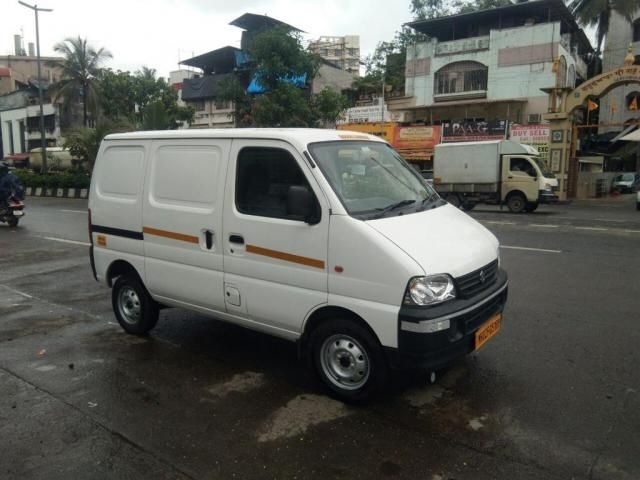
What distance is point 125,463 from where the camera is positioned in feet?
10.4

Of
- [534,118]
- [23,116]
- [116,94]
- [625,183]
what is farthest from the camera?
[23,116]

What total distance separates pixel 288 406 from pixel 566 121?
24.3m

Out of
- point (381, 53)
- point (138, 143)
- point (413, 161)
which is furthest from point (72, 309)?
point (381, 53)

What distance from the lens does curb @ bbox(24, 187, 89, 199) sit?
27.4m

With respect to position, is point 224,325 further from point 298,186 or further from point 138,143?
point 298,186

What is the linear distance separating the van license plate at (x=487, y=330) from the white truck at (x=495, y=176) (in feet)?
49.7

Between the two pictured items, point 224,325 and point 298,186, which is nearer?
point 298,186

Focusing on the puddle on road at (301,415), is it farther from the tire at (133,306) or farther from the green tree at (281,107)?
the green tree at (281,107)

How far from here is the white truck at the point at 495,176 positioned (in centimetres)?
1816

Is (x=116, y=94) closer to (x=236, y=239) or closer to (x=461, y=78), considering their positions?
(x=461, y=78)

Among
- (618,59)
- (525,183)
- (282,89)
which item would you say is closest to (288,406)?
(525,183)

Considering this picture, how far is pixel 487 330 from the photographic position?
13.0 feet

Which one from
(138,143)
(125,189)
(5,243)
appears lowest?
(5,243)

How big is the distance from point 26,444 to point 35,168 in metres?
42.8
